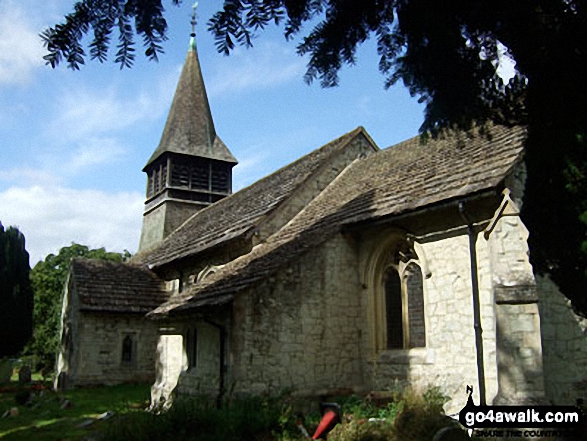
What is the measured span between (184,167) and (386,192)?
19403 millimetres

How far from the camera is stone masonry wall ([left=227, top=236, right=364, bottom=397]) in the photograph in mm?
11898

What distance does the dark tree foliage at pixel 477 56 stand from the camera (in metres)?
5.61

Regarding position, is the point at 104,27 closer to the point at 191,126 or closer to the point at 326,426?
the point at 326,426

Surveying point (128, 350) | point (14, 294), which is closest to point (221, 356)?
point (128, 350)

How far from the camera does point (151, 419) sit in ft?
32.0

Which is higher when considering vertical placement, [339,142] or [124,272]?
[339,142]

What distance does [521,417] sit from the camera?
28.0ft

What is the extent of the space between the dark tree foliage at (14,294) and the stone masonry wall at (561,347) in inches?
813

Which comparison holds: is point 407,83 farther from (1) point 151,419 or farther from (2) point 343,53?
(1) point 151,419

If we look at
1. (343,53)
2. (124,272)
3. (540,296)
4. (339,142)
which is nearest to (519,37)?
(343,53)

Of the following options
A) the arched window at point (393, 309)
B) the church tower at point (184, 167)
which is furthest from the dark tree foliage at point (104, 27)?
the church tower at point (184, 167)

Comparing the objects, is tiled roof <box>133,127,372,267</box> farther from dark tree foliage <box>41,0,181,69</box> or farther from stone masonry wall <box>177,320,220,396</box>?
dark tree foliage <box>41,0,181,69</box>

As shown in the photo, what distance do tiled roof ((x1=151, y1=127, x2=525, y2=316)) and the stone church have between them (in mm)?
58

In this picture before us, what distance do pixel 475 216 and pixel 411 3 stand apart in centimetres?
630
